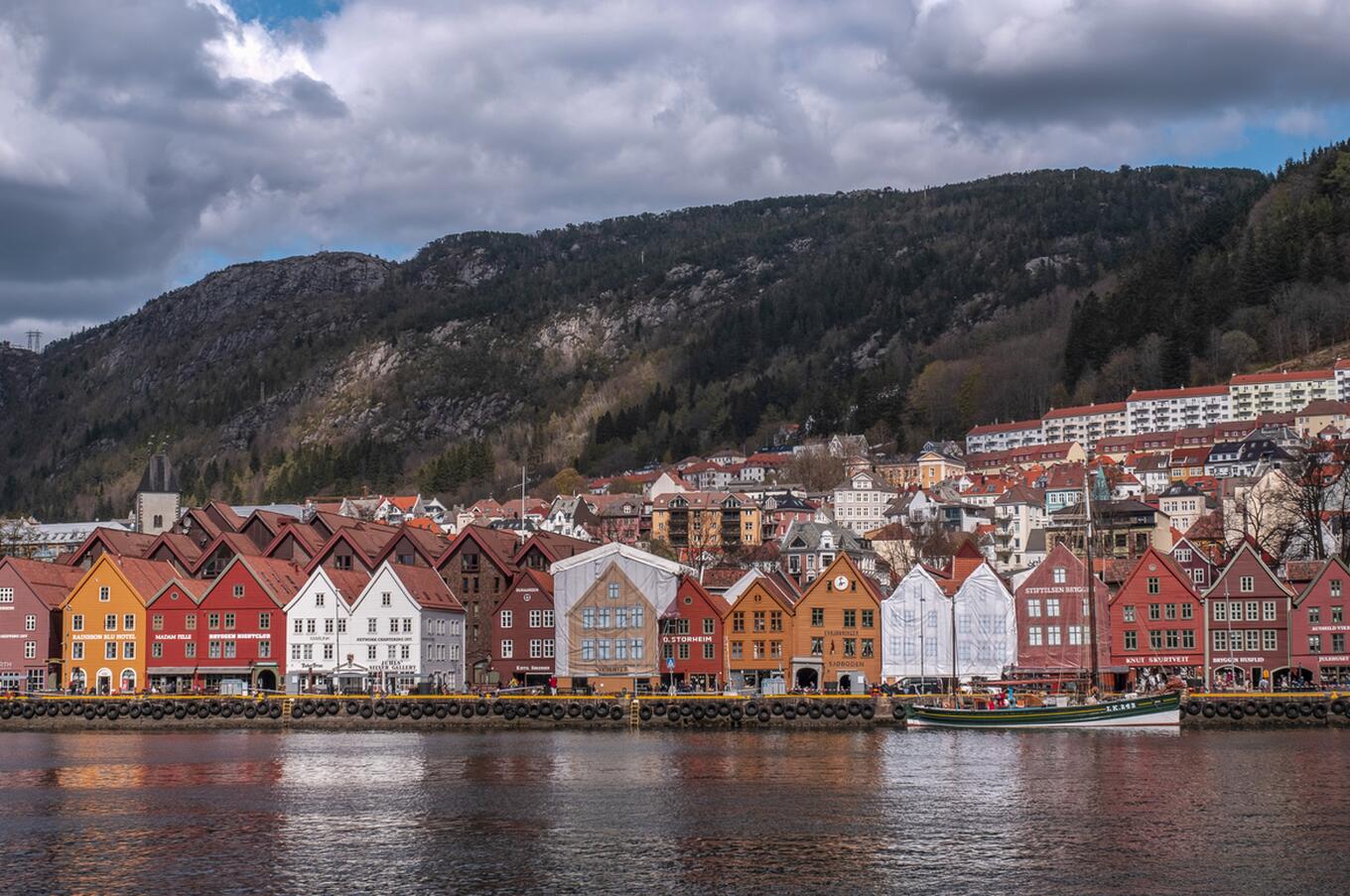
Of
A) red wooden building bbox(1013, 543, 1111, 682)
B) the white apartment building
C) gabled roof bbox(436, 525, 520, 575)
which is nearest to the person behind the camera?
red wooden building bbox(1013, 543, 1111, 682)

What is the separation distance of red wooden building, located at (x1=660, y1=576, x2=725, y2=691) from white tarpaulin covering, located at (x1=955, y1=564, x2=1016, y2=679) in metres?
16.1

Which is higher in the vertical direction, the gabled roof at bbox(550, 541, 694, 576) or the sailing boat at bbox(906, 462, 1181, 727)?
the gabled roof at bbox(550, 541, 694, 576)

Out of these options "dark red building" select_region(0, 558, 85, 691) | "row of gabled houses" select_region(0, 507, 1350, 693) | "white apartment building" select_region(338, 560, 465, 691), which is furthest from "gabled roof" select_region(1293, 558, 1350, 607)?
"dark red building" select_region(0, 558, 85, 691)

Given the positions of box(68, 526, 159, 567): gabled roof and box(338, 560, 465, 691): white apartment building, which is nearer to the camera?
box(338, 560, 465, 691): white apartment building

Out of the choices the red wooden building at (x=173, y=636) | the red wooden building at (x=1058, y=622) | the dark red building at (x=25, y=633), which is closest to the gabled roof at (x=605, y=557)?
the red wooden building at (x=1058, y=622)

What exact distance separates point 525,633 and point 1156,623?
140ft

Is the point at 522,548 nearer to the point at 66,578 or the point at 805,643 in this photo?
the point at 805,643

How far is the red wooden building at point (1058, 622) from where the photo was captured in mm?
111000

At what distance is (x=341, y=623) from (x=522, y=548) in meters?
14.7

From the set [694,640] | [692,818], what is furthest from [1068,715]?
[692,818]

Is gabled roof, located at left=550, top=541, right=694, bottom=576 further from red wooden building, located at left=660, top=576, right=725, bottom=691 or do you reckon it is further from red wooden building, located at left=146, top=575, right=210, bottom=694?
red wooden building, located at left=146, top=575, right=210, bottom=694

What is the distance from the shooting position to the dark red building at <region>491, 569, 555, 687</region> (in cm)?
11612


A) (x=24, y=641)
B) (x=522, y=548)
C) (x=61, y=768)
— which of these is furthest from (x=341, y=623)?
(x=61, y=768)

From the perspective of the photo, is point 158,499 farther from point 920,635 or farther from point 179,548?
point 920,635
